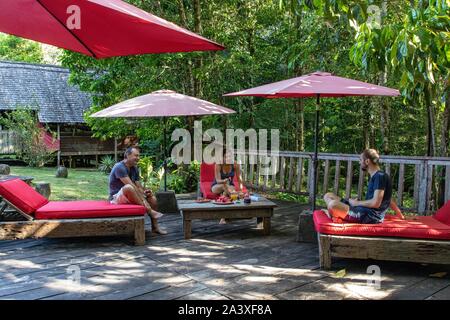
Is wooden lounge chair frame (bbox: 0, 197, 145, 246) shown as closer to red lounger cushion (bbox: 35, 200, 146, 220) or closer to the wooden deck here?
red lounger cushion (bbox: 35, 200, 146, 220)

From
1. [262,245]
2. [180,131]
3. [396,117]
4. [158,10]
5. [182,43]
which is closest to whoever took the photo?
[182,43]

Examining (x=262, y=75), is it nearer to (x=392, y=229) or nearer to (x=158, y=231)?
(x=158, y=231)

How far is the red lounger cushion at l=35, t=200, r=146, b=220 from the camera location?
16.6 feet

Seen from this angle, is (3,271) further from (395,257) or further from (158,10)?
(158,10)

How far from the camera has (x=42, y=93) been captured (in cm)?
2519

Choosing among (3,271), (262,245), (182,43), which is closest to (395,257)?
(262,245)

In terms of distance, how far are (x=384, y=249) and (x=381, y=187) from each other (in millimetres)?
635

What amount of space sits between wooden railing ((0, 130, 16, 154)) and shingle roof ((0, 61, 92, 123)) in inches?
55.8

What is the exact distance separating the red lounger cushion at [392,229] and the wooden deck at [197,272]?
1.29ft

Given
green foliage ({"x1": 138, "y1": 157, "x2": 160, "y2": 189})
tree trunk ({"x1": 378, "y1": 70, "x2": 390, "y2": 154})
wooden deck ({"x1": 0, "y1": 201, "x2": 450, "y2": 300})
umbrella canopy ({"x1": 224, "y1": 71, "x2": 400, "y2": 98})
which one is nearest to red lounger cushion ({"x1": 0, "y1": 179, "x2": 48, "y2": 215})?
wooden deck ({"x1": 0, "y1": 201, "x2": 450, "y2": 300})

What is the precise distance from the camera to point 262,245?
17.1 ft

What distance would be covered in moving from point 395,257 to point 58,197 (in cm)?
903

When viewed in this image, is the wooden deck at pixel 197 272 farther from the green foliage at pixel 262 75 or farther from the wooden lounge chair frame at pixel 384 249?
the green foliage at pixel 262 75
